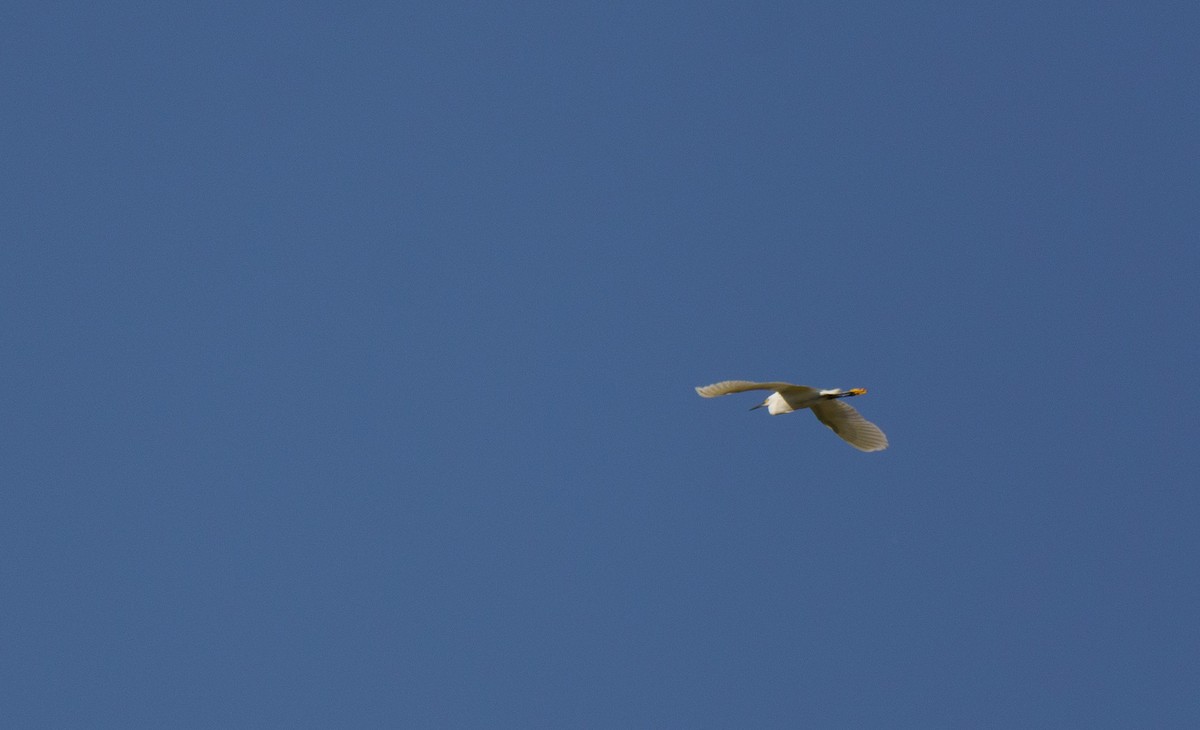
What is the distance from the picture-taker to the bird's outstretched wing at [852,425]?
23234 millimetres

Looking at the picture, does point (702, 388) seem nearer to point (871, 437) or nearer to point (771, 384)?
point (771, 384)

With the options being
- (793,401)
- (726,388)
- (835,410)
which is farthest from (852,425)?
(726,388)

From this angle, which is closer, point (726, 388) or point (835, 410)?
point (726, 388)

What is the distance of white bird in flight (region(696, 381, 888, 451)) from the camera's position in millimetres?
22875

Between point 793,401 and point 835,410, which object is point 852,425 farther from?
point 793,401

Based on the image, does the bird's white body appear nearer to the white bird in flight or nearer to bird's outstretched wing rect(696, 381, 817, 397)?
the white bird in flight

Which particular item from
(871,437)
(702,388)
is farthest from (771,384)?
(871,437)

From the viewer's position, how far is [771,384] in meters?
21.4

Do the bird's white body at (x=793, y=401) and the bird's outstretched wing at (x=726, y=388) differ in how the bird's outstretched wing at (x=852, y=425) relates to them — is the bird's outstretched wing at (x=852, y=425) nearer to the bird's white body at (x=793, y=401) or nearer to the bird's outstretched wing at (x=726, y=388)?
the bird's white body at (x=793, y=401)

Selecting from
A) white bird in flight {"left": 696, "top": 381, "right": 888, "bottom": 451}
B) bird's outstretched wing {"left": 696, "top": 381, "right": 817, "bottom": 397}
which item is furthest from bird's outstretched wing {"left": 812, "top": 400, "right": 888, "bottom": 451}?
bird's outstretched wing {"left": 696, "top": 381, "right": 817, "bottom": 397}

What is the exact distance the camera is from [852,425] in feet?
76.9

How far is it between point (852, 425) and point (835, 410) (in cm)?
40

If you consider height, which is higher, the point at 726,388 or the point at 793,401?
the point at 793,401

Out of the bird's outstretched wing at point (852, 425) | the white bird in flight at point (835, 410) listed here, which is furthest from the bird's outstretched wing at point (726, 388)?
the bird's outstretched wing at point (852, 425)
